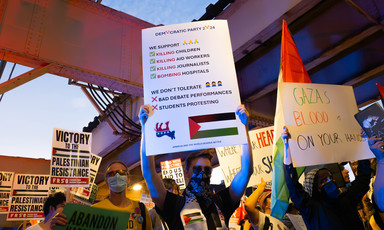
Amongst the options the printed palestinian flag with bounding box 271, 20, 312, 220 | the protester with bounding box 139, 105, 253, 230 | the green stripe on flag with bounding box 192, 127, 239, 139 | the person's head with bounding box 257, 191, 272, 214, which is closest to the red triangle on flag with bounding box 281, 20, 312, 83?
the printed palestinian flag with bounding box 271, 20, 312, 220

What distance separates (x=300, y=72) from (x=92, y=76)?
184 inches

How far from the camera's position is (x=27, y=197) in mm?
8531

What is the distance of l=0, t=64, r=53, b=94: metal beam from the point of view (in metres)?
5.92

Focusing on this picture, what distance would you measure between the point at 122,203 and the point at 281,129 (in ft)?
5.71

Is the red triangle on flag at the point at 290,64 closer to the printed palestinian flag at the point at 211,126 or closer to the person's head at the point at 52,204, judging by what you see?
the printed palestinian flag at the point at 211,126

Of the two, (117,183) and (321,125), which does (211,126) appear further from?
(321,125)

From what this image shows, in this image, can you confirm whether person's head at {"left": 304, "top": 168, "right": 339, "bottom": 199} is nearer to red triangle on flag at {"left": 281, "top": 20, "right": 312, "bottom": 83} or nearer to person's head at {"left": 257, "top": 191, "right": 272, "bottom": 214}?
red triangle on flag at {"left": 281, "top": 20, "right": 312, "bottom": 83}

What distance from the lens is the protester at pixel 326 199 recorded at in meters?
3.18

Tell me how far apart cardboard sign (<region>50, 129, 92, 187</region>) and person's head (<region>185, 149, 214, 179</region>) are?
3650 mm

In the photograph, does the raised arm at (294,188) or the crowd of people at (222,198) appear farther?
the raised arm at (294,188)

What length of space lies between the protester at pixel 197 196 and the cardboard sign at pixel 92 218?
359mm

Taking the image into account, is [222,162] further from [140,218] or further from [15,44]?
[15,44]

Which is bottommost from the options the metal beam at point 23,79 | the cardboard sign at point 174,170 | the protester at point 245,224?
the protester at point 245,224

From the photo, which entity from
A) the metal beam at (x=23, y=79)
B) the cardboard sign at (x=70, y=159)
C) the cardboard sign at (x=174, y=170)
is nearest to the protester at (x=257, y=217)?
the cardboard sign at (x=70, y=159)
